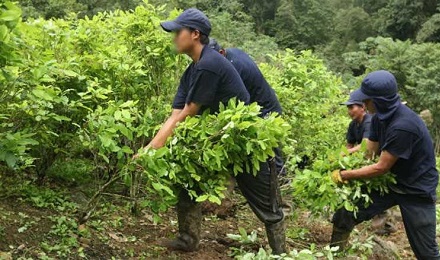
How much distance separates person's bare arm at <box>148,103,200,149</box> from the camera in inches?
135

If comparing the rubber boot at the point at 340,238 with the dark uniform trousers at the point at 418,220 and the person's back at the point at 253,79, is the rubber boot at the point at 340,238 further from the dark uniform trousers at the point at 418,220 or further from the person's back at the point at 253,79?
the person's back at the point at 253,79

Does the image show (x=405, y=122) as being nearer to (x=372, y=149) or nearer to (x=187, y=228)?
(x=372, y=149)

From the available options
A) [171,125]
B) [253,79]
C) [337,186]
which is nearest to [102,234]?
[171,125]

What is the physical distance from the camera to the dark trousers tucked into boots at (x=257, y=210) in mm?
3832

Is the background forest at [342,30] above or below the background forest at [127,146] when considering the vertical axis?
below

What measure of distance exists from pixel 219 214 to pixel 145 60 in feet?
6.52

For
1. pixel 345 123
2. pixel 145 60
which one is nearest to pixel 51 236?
pixel 145 60

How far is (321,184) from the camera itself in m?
4.15

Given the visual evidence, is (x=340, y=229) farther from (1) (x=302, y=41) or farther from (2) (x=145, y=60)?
(1) (x=302, y=41)

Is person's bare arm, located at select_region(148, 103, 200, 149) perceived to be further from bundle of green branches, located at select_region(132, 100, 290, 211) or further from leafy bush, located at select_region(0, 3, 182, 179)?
leafy bush, located at select_region(0, 3, 182, 179)

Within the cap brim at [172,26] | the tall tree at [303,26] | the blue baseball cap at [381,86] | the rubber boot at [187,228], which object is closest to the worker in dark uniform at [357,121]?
the blue baseball cap at [381,86]

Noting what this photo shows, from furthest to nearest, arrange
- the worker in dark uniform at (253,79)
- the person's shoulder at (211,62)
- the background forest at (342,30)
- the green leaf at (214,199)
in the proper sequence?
1. the background forest at (342,30)
2. the worker in dark uniform at (253,79)
3. the person's shoulder at (211,62)
4. the green leaf at (214,199)

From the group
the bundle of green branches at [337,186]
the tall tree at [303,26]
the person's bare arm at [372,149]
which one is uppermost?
the person's bare arm at [372,149]

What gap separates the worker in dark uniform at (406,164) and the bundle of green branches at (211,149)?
1095 mm
